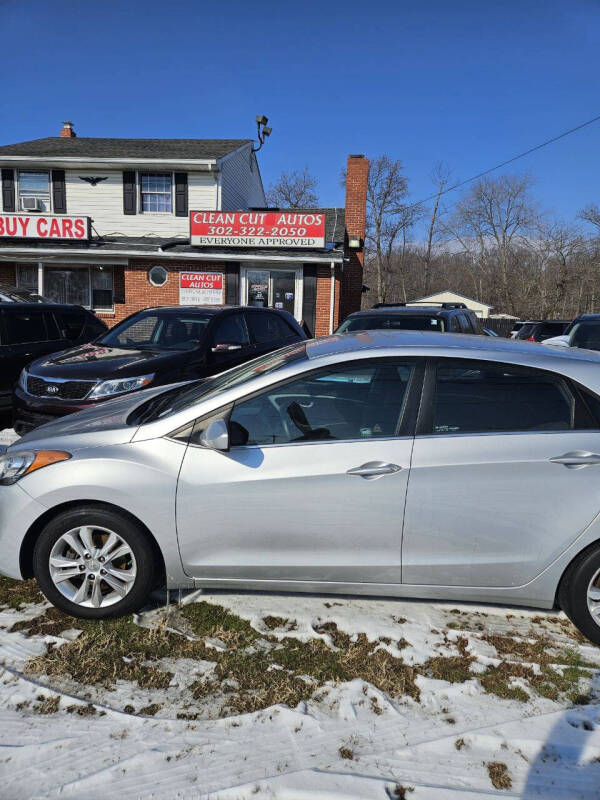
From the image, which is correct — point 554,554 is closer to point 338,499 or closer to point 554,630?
point 554,630

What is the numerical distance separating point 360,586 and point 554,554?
102 centimetres

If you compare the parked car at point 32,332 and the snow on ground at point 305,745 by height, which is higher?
the parked car at point 32,332

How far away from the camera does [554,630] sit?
10.3 feet

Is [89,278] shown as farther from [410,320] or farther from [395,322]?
[410,320]

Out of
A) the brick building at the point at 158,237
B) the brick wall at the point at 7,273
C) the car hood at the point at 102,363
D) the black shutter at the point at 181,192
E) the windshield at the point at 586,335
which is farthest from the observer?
the black shutter at the point at 181,192

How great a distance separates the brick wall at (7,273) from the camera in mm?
18344

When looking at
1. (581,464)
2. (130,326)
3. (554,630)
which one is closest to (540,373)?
(581,464)

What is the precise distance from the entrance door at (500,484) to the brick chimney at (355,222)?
17.5 metres

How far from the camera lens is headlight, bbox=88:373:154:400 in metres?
5.79

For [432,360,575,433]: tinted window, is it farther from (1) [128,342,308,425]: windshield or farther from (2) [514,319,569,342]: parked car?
(2) [514,319,569,342]: parked car

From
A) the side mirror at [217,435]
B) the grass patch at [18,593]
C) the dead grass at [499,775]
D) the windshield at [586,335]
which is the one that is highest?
the windshield at [586,335]

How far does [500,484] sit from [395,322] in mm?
5590

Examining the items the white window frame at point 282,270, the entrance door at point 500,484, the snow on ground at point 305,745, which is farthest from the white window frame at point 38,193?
the entrance door at point 500,484

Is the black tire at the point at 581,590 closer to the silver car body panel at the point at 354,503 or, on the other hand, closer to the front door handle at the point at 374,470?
the silver car body panel at the point at 354,503
